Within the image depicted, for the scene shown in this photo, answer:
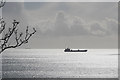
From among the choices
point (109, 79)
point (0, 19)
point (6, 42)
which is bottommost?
point (109, 79)

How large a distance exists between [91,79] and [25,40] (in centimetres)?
11377

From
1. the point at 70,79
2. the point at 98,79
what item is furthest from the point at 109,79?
the point at 70,79

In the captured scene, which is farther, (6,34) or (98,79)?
(98,79)

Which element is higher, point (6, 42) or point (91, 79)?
point (6, 42)

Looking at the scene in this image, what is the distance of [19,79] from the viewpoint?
403 ft

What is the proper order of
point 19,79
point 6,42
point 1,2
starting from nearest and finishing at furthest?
point 6,42 < point 1,2 < point 19,79

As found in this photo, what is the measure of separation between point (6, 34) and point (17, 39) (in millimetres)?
1007

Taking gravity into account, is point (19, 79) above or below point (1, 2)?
below

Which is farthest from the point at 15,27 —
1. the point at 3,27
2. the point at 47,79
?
the point at 47,79

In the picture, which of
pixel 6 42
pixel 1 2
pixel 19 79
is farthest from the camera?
pixel 19 79

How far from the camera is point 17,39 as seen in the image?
1462cm

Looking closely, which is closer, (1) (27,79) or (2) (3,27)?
(2) (3,27)

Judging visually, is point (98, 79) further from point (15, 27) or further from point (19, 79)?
point (15, 27)

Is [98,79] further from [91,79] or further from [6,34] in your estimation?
[6,34]
